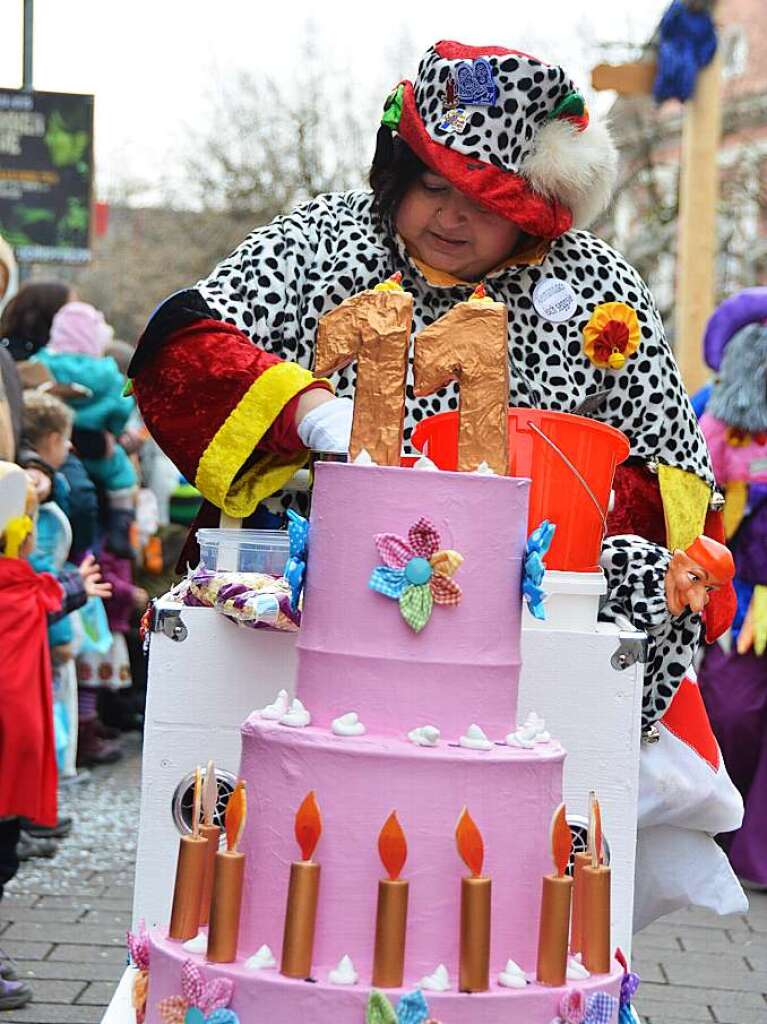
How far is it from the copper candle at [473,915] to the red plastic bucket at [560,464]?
2.44 ft

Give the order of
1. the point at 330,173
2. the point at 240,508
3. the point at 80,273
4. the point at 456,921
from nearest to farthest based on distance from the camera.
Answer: the point at 456,921 < the point at 240,508 < the point at 330,173 < the point at 80,273

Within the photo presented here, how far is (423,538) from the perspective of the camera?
240cm

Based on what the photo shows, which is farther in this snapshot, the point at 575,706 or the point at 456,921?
the point at 575,706

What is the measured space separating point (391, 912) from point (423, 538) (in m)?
0.52

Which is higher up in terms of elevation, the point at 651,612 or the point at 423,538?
the point at 423,538

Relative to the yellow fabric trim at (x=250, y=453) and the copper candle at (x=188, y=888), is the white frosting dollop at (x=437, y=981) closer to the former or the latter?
the copper candle at (x=188, y=888)

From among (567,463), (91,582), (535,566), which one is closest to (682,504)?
(567,463)

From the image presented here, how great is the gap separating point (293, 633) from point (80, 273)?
34.0 m

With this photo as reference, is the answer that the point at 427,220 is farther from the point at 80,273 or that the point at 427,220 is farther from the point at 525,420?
the point at 80,273

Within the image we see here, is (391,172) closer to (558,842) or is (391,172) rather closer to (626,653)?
(626,653)

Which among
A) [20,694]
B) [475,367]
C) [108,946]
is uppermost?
[475,367]

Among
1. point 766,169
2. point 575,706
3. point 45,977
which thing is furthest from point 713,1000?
point 766,169

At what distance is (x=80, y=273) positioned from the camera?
118ft

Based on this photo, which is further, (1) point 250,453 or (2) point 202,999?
(1) point 250,453
